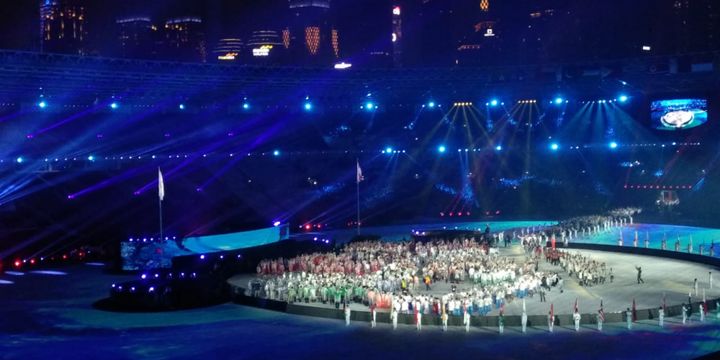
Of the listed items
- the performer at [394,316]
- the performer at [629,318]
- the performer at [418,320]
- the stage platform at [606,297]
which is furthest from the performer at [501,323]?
the performer at [629,318]

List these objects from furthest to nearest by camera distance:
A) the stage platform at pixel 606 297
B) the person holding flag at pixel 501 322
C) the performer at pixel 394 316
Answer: the performer at pixel 394 316
the stage platform at pixel 606 297
the person holding flag at pixel 501 322

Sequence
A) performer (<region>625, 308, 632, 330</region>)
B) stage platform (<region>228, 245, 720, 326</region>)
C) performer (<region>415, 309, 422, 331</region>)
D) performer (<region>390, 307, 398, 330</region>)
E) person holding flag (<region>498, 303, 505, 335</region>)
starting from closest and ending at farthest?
person holding flag (<region>498, 303, 505, 335</region>) < performer (<region>625, 308, 632, 330</region>) < performer (<region>415, 309, 422, 331</region>) < stage platform (<region>228, 245, 720, 326</region>) < performer (<region>390, 307, 398, 330</region>)

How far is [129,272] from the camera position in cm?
4759

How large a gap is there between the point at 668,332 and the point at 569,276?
37.6 ft

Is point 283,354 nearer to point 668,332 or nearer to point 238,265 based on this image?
point 668,332

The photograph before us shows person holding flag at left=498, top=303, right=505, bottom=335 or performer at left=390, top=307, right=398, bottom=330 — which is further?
performer at left=390, top=307, right=398, bottom=330

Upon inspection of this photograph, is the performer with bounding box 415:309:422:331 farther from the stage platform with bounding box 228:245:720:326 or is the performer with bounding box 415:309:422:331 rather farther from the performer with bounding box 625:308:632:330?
the performer with bounding box 625:308:632:330

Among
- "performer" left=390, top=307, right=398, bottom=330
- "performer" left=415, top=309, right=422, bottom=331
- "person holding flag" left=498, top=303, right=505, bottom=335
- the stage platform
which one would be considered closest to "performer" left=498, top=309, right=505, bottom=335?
"person holding flag" left=498, top=303, right=505, bottom=335

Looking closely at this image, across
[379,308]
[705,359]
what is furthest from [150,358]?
[705,359]

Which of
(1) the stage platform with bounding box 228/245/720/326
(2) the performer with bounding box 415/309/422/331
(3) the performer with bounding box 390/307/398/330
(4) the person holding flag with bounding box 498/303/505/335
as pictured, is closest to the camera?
(4) the person holding flag with bounding box 498/303/505/335

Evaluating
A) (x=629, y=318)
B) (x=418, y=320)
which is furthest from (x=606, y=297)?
(x=418, y=320)

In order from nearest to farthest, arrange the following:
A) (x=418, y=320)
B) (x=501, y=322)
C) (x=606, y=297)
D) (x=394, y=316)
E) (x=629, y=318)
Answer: (x=501, y=322), (x=629, y=318), (x=418, y=320), (x=394, y=316), (x=606, y=297)

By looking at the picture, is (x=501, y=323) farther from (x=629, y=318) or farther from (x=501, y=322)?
(x=629, y=318)

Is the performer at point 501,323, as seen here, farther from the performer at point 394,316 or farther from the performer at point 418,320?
the performer at point 394,316
